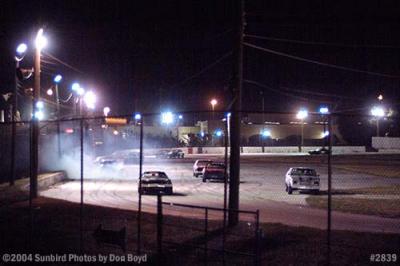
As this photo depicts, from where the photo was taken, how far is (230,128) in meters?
16.0

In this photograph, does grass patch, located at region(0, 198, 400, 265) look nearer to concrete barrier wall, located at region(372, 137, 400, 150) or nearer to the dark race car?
the dark race car

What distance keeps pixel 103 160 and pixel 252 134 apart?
53918 millimetres

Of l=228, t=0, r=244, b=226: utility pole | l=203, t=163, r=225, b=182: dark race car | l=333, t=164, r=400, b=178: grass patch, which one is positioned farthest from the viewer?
l=333, t=164, r=400, b=178: grass patch

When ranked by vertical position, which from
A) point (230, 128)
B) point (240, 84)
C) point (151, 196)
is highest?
point (240, 84)

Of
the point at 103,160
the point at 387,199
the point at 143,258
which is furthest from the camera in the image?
the point at 103,160

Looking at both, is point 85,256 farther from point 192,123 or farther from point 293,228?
point 192,123

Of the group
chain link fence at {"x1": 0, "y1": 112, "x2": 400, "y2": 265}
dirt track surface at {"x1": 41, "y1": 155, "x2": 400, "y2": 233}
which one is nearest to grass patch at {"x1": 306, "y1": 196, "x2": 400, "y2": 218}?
chain link fence at {"x1": 0, "y1": 112, "x2": 400, "y2": 265}

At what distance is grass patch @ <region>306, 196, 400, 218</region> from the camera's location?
2305 centimetres

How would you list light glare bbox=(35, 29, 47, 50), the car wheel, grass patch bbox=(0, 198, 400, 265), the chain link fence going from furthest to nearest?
the car wheel < light glare bbox=(35, 29, 47, 50) < the chain link fence < grass patch bbox=(0, 198, 400, 265)

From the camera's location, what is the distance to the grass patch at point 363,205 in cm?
2305

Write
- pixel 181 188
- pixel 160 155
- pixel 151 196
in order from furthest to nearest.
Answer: pixel 160 155, pixel 181 188, pixel 151 196

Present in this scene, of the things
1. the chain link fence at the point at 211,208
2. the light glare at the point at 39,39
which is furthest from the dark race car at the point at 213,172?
the light glare at the point at 39,39

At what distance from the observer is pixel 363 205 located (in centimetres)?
2552

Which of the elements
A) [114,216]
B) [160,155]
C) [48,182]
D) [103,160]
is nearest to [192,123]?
[160,155]
